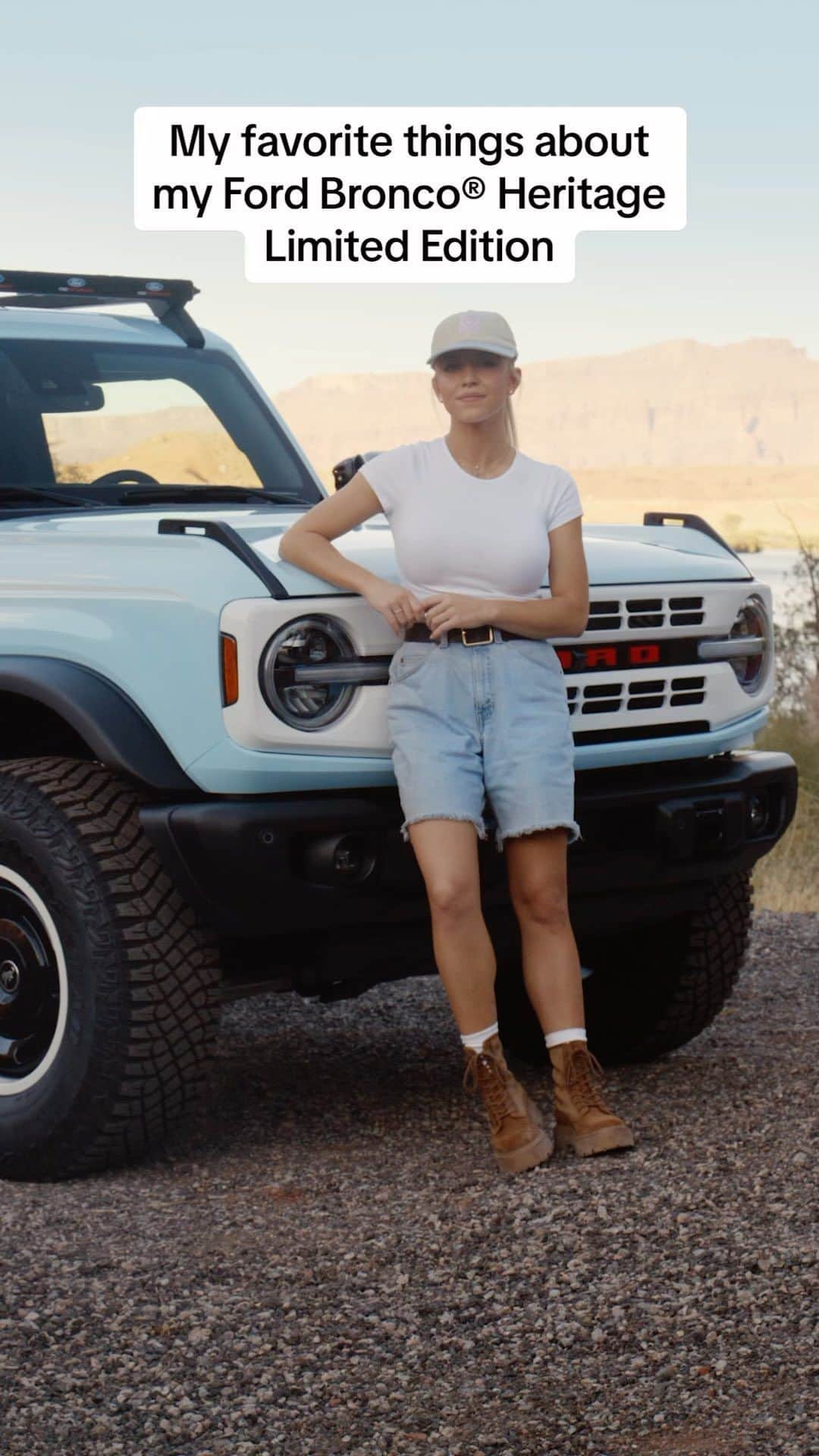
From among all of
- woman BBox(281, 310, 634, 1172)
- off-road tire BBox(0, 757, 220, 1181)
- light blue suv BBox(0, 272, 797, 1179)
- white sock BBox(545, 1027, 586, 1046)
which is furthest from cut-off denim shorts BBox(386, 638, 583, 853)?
off-road tire BBox(0, 757, 220, 1181)

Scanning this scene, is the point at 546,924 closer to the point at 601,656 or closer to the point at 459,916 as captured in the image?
the point at 459,916

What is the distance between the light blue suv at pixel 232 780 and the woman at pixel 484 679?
0.12 m

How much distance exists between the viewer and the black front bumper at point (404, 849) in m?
4.52

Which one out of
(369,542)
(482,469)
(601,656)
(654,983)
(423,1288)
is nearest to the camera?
(423,1288)

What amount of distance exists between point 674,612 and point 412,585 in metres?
0.78

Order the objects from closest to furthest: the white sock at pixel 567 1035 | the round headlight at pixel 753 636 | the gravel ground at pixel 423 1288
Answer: the gravel ground at pixel 423 1288
the white sock at pixel 567 1035
the round headlight at pixel 753 636

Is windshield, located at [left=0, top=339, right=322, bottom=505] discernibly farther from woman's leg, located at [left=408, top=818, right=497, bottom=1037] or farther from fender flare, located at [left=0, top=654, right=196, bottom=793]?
woman's leg, located at [left=408, top=818, right=497, bottom=1037]

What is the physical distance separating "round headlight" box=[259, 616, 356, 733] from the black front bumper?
0.64 ft

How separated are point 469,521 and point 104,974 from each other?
1325 mm

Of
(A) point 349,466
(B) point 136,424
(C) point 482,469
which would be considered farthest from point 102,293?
(C) point 482,469

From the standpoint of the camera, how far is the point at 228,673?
448 centimetres

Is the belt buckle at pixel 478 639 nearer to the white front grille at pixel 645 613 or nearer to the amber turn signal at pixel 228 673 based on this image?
the white front grille at pixel 645 613

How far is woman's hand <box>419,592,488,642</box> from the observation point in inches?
180

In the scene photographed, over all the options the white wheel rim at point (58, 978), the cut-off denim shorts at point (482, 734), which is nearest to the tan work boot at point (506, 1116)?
the cut-off denim shorts at point (482, 734)
